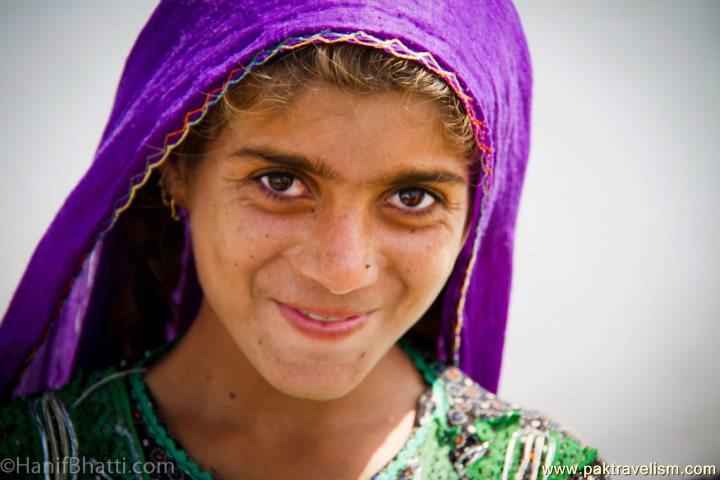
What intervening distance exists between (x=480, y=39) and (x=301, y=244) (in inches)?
22.7

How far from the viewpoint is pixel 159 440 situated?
1.61m

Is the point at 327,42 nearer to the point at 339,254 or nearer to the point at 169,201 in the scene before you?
the point at 339,254

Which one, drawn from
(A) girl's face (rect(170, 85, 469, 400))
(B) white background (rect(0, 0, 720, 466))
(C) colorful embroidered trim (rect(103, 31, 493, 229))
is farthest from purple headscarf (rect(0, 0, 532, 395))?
(B) white background (rect(0, 0, 720, 466))

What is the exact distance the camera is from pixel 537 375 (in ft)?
A: 11.5

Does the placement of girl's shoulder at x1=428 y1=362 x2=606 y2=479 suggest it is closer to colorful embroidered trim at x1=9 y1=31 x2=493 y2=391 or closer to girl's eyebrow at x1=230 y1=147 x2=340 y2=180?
colorful embroidered trim at x1=9 y1=31 x2=493 y2=391

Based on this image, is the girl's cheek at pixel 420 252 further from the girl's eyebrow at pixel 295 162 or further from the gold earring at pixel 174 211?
the gold earring at pixel 174 211

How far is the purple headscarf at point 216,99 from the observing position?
1376 mm

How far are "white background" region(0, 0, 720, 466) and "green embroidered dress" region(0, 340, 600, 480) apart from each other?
1.73 meters

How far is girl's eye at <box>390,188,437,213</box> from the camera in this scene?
1464 millimetres

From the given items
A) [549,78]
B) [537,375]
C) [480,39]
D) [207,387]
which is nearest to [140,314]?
[207,387]
